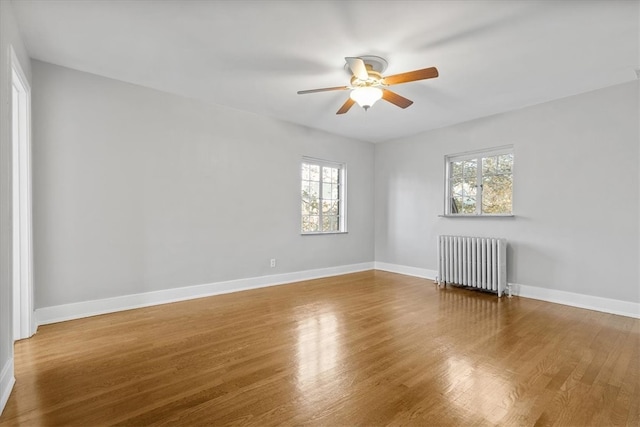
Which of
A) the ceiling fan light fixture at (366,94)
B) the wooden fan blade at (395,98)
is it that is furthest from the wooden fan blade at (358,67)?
the wooden fan blade at (395,98)

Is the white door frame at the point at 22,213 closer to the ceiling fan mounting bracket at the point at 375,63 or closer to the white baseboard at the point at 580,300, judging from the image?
the ceiling fan mounting bracket at the point at 375,63

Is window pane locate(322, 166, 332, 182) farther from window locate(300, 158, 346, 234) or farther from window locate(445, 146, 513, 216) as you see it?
window locate(445, 146, 513, 216)

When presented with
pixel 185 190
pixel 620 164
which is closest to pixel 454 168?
pixel 620 164

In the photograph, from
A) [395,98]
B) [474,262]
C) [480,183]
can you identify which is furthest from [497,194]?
[395,98]

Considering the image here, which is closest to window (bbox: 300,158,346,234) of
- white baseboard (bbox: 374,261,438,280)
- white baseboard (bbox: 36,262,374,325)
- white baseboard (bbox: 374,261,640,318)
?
white baseboard (bbox: 36,262,374,325)

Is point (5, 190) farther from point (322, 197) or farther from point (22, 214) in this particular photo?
point (322, 197)

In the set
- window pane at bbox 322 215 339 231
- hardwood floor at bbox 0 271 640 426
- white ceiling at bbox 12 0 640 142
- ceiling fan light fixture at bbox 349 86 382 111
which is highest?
white ceiling at bbox 12 0 640 142

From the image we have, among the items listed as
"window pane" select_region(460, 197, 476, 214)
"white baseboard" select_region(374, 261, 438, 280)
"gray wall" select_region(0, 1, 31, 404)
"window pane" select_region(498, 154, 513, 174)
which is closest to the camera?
"gray wall" select_region(0, 1, 31, 404)

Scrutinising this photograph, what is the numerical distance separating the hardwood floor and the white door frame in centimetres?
25

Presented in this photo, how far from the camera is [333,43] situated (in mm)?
2686

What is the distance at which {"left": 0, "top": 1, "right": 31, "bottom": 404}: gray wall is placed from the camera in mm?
1902

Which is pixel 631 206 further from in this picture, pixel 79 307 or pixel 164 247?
pixel 79 307

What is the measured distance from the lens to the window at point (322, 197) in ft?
17.8

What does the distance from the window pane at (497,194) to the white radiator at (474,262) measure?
0.50 meters
